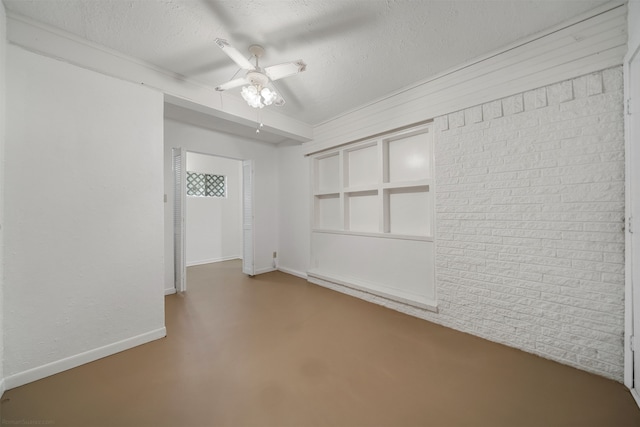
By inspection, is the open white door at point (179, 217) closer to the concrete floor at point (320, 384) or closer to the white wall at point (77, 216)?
the concrete floor at point (320, 384)

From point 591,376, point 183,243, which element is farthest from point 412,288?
point 183,243

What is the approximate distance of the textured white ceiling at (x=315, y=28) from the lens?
5.31ft

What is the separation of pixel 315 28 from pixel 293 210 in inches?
118

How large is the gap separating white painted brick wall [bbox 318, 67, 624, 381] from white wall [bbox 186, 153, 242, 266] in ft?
16.4

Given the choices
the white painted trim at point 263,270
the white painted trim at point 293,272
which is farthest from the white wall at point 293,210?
the white painted trim at point 263,270

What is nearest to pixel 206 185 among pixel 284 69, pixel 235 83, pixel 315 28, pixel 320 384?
pixel 235 83

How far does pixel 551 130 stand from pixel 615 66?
19.3 inches

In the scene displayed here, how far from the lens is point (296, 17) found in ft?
5.60

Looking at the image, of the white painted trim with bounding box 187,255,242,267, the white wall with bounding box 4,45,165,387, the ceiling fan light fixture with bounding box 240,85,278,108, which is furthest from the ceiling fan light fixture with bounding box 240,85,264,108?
the white painted trim with bounding box 187,255,242,267

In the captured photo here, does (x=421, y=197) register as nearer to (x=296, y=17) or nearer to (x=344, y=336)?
(x=344, y=336)

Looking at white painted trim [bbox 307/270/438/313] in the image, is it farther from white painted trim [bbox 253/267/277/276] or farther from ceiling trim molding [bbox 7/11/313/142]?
ceiling trim molding [bbox 7/11/313/142]

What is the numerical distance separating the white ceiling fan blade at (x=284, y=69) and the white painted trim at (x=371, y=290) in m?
2.56

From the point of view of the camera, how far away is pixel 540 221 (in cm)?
190

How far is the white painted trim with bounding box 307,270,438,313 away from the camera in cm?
257
